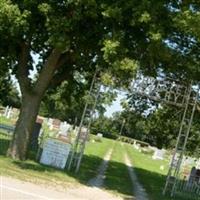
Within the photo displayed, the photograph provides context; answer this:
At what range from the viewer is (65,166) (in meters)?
27.4

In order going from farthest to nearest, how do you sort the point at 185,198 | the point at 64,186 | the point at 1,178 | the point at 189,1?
1. the point at 185,198
2. the point at 189,1
3. the point at 64,186
4. the point at 1,178

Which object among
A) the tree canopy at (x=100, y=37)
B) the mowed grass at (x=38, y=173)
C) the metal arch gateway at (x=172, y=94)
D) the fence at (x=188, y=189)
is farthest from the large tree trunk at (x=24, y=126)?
the fence at (x=188, y=189)

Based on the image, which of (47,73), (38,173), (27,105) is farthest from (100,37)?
(38,173)

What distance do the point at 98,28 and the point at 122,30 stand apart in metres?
1.14

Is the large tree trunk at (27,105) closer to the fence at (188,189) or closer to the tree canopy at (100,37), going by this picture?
the tree canopy at (100,37)

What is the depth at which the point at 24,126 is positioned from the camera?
25609mm

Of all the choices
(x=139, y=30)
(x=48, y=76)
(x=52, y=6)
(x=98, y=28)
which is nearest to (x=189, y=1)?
(x=139, y=30)

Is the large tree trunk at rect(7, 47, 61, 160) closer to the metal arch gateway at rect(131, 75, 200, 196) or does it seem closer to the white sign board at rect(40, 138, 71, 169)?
the white sign board at rect(40, 138, 71, 169)

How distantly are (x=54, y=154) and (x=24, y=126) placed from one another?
1.82 meters

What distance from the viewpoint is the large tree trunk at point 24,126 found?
25.5 metres

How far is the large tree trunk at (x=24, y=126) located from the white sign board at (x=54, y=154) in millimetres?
919

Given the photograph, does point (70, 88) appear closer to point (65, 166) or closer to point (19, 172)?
point (65, 166)

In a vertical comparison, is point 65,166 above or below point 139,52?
below

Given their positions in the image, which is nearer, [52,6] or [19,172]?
[19,172]
